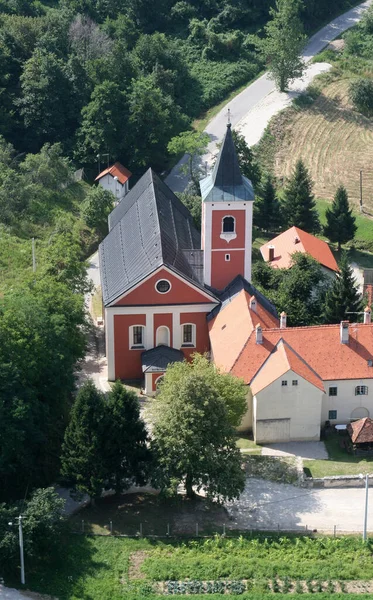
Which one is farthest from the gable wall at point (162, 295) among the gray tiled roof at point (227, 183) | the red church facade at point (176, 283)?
the gray tiled roof at point (227, 183)

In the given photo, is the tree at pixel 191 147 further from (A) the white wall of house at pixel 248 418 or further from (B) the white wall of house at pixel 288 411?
(B) the white wall of house at pixel 288 411

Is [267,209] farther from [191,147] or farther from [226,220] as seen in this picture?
[226,220]

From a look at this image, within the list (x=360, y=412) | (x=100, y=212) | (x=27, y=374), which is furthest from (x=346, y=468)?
(x=100, y=212)

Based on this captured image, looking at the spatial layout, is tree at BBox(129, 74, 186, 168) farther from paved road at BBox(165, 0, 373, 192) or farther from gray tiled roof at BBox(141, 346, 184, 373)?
gray tiled roof at BBox(141, 346, 184, 373)

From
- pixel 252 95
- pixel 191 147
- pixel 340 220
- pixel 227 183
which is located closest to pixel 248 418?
pixel 227 183

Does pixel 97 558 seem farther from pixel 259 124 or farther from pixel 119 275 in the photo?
pixel 259 124

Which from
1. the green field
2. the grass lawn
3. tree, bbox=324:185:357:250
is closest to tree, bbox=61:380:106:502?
the green field
